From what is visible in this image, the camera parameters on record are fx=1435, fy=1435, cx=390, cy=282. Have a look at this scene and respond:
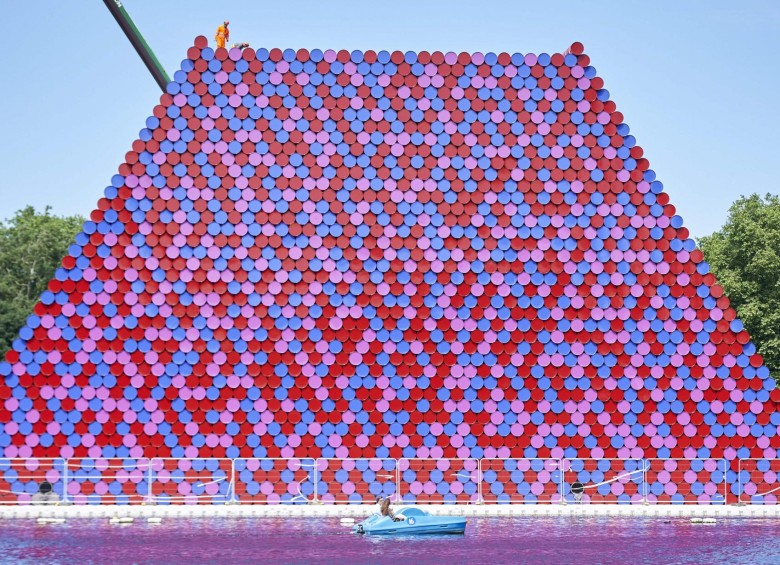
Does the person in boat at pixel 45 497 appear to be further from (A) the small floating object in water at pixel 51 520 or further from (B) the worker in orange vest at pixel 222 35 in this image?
(B) the worker in orange vest at pixel 222 35

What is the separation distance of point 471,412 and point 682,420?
17.3 feet

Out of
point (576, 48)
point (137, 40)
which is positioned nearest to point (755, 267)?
point (576, 48)

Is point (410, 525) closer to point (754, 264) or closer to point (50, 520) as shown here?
point (50, 520)

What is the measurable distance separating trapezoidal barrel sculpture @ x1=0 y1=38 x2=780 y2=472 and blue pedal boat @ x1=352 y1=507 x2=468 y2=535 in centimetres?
493

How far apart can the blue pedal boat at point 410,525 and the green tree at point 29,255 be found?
153ft

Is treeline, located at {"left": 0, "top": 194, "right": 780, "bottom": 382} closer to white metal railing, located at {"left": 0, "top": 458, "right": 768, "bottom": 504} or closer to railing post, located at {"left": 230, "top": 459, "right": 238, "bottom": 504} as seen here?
white metal railing, located at {"left": 0, "top": 458, "right": 768, "bottom": 504}

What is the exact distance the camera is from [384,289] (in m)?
36.1

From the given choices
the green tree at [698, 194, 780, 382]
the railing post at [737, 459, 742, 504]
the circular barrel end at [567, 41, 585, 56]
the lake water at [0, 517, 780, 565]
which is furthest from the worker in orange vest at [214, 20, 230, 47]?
the green tree at [698, 194, 780, 382]

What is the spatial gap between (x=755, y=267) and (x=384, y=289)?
25093 mm

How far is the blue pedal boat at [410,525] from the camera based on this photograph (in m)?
30.0

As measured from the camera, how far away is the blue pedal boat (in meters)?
30.0

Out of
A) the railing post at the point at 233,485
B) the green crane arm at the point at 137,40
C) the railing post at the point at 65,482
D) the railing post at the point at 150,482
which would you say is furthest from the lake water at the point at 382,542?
the green crane arm at the point at 137,40

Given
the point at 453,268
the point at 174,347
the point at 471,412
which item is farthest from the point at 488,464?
the point at 174,347

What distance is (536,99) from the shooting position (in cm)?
3716
